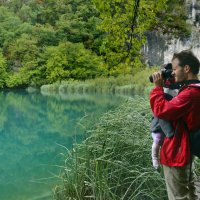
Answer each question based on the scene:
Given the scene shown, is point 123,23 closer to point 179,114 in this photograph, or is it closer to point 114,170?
point 114,170

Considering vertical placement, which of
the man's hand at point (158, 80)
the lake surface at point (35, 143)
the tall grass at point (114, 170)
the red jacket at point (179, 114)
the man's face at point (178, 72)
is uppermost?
the man's face at point (178, 72)

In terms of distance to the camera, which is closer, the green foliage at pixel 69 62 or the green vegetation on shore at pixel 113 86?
the green vegetation on shore at pixel 113 86

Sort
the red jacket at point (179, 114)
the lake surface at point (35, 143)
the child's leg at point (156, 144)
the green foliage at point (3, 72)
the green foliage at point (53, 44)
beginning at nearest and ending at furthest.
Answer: the red jacket at point (179, 114) → the child's leg at point (156, 144) → the lake surface at point (35, 143) → the green foliage at point (53, 44) → the green foliage at point (3, 72)

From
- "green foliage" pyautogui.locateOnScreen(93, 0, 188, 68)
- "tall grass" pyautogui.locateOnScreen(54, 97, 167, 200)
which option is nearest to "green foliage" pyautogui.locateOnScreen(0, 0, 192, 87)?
"green foliage" pyautogui.locateOnScreen(93, 0, 188, 68)

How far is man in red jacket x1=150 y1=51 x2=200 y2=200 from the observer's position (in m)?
1.93

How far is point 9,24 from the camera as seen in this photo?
1204 inches

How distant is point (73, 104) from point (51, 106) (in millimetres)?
900

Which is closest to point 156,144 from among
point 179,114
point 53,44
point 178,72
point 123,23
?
point 179,114

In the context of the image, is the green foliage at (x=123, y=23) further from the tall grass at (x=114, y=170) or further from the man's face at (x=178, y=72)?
the man's face at (x=178, y=72)

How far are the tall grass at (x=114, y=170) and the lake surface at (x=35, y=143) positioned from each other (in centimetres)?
37

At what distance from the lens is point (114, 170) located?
10.0 feet

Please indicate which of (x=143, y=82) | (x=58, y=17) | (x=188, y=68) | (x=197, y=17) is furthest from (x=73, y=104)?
(x=58, y=17)

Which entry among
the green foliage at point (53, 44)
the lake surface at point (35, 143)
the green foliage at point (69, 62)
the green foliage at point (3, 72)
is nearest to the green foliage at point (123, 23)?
the lake surface at point (35, 143)

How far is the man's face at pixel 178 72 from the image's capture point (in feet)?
6.62
